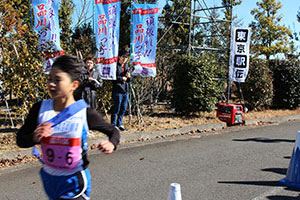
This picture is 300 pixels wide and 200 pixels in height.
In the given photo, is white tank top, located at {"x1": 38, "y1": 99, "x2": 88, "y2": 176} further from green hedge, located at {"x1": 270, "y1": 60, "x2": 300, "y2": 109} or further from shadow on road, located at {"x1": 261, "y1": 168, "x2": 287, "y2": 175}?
green hedge, located at {"x1": 270, "y1": 60, "x2": 300, "y2": 109}

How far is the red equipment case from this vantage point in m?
10.3

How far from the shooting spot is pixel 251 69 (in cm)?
1392

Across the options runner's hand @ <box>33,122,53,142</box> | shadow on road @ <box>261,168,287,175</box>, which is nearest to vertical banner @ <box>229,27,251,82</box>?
shadow on road @ <box>261,168,287,175</box>

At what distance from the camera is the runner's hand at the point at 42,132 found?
6.61 ft

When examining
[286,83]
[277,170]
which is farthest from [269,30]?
[277,170]

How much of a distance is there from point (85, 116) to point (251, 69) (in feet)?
41.8

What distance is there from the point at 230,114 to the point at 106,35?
15.7 ft

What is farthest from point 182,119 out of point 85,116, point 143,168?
point 85,116

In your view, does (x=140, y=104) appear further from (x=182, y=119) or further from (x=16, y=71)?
(x=16, y=71)

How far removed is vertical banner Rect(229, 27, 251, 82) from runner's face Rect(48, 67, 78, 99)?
33.7 ft

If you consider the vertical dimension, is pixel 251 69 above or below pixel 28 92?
above

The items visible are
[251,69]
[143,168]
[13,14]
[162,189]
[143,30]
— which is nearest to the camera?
[162,189]

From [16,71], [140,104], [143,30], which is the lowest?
[140,104]

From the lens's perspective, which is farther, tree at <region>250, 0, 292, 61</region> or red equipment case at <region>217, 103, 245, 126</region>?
tree at <region>250, 0, 292, 61</region>
